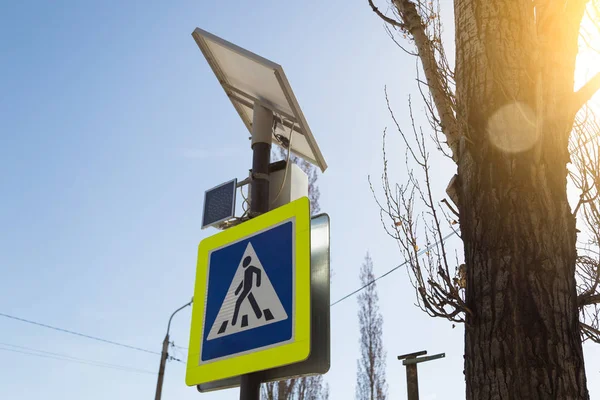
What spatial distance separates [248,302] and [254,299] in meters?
0.04

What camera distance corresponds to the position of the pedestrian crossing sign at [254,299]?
7.37 ft

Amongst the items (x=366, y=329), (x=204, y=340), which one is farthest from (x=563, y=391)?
(x=366, y=329)

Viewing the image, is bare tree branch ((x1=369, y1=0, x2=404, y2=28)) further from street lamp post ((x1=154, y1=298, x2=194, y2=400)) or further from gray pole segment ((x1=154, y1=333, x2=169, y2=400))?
gray pole segment ((x1=154, y1=333, x2=169, y2=400))

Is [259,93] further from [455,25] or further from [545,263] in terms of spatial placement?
[545,263]

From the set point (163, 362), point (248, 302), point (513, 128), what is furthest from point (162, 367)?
point (513, 128)

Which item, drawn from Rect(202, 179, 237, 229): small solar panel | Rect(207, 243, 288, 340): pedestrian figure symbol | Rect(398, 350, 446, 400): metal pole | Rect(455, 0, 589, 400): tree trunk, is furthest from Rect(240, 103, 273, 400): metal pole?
Rect(398, 350, 446, 400): metal pole

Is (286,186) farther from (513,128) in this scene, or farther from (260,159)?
(513,128)

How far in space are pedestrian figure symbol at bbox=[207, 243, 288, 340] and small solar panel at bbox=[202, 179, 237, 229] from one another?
306mm

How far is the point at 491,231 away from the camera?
2295mm

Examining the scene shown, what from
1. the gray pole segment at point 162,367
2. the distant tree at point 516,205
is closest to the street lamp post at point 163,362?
the gray pole segment at point 162,367

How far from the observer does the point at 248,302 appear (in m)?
2.48

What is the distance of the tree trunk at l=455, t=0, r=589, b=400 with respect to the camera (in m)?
2.02

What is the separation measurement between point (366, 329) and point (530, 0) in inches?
964

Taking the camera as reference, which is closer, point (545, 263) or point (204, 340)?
point (545, 263)
